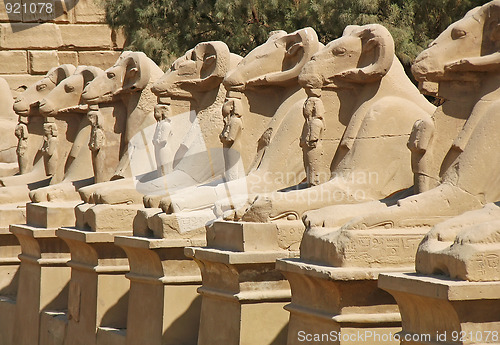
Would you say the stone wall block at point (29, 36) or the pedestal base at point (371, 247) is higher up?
the pedestal base at point (371, 247)

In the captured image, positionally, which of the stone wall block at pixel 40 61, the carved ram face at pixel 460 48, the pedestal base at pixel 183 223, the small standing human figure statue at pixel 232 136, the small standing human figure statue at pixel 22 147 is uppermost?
the carved ram face at pixel 460 48

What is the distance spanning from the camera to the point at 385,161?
19.6 ft

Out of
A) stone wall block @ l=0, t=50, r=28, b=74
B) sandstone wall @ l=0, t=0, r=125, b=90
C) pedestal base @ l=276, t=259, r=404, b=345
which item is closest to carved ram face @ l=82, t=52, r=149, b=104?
pedestal base @ l=276, t=259, r=404, b=345

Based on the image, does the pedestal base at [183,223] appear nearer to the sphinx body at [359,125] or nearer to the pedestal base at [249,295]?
the pedestal base at [249,295]

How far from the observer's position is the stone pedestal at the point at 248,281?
19.4 feet

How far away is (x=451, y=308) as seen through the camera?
4.19 meters

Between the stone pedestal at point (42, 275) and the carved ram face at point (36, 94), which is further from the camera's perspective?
the carved ram face at point (36, 94)

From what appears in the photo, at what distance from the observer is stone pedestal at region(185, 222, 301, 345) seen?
5.90 meters

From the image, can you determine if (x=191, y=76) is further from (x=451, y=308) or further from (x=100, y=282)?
(x=451, y=308)

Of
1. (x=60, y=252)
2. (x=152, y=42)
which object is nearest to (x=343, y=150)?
(x=60, y=252)

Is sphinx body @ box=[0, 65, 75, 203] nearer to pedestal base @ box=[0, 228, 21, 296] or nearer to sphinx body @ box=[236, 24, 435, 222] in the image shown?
pedestal base @ box=[0, 228, 21, 296]

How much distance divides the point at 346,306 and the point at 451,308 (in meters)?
0.98

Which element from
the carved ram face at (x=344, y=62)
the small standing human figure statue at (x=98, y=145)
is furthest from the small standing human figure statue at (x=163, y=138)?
the carved ram face at (x=344, y=62)

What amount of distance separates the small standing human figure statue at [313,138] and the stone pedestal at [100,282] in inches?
81.9
